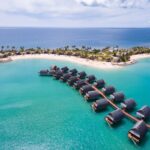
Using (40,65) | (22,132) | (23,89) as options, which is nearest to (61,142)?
(22,132)

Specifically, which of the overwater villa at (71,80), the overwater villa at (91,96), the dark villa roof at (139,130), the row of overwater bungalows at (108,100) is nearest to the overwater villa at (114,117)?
the row of overwater bungalows at (108,100)

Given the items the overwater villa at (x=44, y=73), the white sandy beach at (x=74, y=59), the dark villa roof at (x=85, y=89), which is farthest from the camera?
the white sandy beach at (x=74, y=59)

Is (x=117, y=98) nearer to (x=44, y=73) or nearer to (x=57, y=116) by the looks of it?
(x=57, y=116)

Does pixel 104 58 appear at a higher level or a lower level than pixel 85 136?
higher

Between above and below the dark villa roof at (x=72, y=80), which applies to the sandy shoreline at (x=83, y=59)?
above

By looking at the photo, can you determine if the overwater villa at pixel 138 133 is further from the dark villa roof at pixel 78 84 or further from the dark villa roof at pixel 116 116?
the dark villa roof at pixel 78 84

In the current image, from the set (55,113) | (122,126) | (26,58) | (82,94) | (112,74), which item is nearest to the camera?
(122,126)

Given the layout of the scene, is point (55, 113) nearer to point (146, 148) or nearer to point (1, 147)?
point (1, 147)

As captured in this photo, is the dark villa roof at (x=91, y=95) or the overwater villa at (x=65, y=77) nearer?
the dark villa roof at (x=91, y=95)
